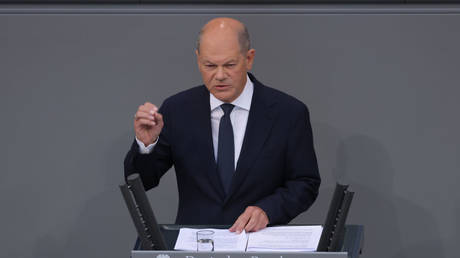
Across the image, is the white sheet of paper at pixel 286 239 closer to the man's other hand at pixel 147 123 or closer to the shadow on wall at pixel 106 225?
the man's other hand at pixel 147 123

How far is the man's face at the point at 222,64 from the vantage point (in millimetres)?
2972

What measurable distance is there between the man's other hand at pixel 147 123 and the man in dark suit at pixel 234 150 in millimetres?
89

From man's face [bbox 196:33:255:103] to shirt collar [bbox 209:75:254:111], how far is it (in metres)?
0.11

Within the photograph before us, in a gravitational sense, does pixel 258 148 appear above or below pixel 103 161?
above

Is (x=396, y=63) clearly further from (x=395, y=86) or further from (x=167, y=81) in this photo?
(x=167, y=81)

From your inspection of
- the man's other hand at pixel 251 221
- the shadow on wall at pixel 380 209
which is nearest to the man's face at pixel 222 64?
the man's other hand at pixel 251 221

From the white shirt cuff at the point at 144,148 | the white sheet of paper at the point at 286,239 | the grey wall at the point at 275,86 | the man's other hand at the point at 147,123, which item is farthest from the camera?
the grey wall at the point at 275,86

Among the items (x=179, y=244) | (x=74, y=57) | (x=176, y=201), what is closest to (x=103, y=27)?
(x=74, y=57)

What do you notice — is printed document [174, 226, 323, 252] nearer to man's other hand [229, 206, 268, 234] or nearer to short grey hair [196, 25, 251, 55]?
man's other hand [229, 206, 268, 234]

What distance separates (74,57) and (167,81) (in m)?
0.48

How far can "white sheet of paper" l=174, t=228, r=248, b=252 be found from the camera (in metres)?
2.63

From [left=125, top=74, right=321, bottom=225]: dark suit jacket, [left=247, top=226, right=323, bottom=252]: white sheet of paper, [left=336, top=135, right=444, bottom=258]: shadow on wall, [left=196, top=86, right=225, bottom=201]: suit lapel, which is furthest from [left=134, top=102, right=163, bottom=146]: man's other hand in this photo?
[left=336, top=135, right=444, bottom=258]: shadow on wall

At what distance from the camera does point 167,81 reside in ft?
13.6

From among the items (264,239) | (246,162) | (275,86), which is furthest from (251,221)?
(275,86)
